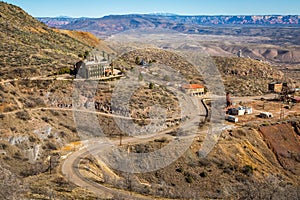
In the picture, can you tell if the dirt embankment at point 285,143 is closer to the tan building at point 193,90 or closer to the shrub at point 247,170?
the shrub at point 247,170

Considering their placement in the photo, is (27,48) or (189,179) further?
(27,48)

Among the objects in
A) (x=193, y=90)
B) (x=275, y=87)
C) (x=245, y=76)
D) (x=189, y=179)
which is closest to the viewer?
A: (x=189, y=179)

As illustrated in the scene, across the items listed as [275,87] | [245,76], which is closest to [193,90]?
[275,87]

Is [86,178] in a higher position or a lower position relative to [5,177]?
lower

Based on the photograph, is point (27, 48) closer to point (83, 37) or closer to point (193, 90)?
point (193, 90)

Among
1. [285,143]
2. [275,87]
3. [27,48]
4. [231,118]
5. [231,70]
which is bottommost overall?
[285,143]

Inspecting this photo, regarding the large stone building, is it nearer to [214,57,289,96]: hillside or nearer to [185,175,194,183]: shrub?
[214,57,289,96]: hillside

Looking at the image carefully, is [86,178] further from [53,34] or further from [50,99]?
[53,34]

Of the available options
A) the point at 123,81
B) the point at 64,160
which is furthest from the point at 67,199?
the point at 123,81
